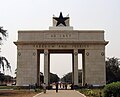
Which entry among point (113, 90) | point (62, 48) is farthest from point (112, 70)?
point (113, 90)

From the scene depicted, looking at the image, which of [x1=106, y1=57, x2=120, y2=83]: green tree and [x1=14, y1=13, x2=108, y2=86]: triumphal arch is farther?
[x1=106, y1=57, x2=120, y2=83]: green tree

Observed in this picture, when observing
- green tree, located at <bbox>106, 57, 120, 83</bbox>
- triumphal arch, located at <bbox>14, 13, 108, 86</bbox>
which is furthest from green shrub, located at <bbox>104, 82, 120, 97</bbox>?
green tree, located at <bbox>106, 57, 120, 83</bbox>

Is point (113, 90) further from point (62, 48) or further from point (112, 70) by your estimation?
point (112, 70)

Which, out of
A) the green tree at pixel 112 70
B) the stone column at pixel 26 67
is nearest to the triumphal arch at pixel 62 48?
the stone column at pixel 26 67

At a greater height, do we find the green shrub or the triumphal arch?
the triumphal arch

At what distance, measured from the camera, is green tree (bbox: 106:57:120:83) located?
88.4 metres

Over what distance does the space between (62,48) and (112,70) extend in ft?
101

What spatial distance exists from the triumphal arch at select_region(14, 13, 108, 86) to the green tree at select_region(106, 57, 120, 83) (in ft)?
72.0

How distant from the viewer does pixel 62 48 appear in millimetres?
65938

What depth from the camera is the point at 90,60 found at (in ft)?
218

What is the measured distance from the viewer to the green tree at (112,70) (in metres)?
88.4

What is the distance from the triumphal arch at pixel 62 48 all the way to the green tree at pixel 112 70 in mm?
21935

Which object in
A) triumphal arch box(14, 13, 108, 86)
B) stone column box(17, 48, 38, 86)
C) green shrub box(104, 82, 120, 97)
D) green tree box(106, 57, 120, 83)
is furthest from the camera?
green tree box(106, 57, 120, 83)

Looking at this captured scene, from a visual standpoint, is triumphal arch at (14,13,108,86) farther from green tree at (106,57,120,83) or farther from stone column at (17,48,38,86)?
green tree at (106,57,120,83)
